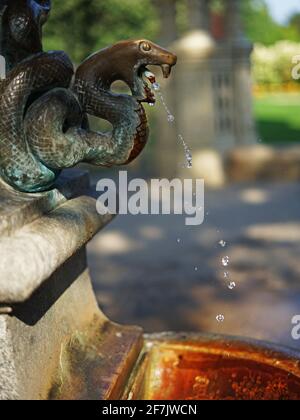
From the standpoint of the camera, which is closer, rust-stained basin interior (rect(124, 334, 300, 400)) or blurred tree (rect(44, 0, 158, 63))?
rust-stained basin interior (rect(124, 334, 300, 400))

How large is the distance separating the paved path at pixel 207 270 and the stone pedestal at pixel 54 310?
1628 millimetres

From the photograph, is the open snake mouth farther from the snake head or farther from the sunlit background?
the sunlit background

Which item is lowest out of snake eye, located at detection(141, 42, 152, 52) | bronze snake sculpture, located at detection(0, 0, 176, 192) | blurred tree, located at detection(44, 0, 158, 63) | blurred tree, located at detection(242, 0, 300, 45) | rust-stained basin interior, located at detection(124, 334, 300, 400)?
blurred tree, located at detection(242, 0, 300, 45)

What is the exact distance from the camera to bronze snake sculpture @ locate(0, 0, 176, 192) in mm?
1733

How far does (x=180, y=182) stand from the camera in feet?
28.1

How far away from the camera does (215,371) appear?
7.06 ft

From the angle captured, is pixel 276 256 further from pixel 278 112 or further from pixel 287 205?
pixel 278 112

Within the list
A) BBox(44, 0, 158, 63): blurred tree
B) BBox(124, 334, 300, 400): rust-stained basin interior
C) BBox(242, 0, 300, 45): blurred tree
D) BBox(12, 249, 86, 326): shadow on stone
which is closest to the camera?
BBox(12, 249, 86, 326): shadow on stone

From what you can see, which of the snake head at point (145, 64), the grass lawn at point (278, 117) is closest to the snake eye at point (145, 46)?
the snake head at point (145, 64)

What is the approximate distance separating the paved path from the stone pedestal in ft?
5.34

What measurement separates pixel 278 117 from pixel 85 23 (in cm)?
635

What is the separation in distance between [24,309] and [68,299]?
1.22ft

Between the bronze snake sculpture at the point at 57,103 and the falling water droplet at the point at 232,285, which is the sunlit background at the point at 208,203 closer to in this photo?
the falling water droplet at the point at 232,285

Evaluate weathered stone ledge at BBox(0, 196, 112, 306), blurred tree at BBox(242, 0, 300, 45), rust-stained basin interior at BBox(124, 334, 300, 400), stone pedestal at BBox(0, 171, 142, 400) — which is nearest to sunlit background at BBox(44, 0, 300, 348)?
rust-stained basin interior at BBox(124, 334, 300, 400)
